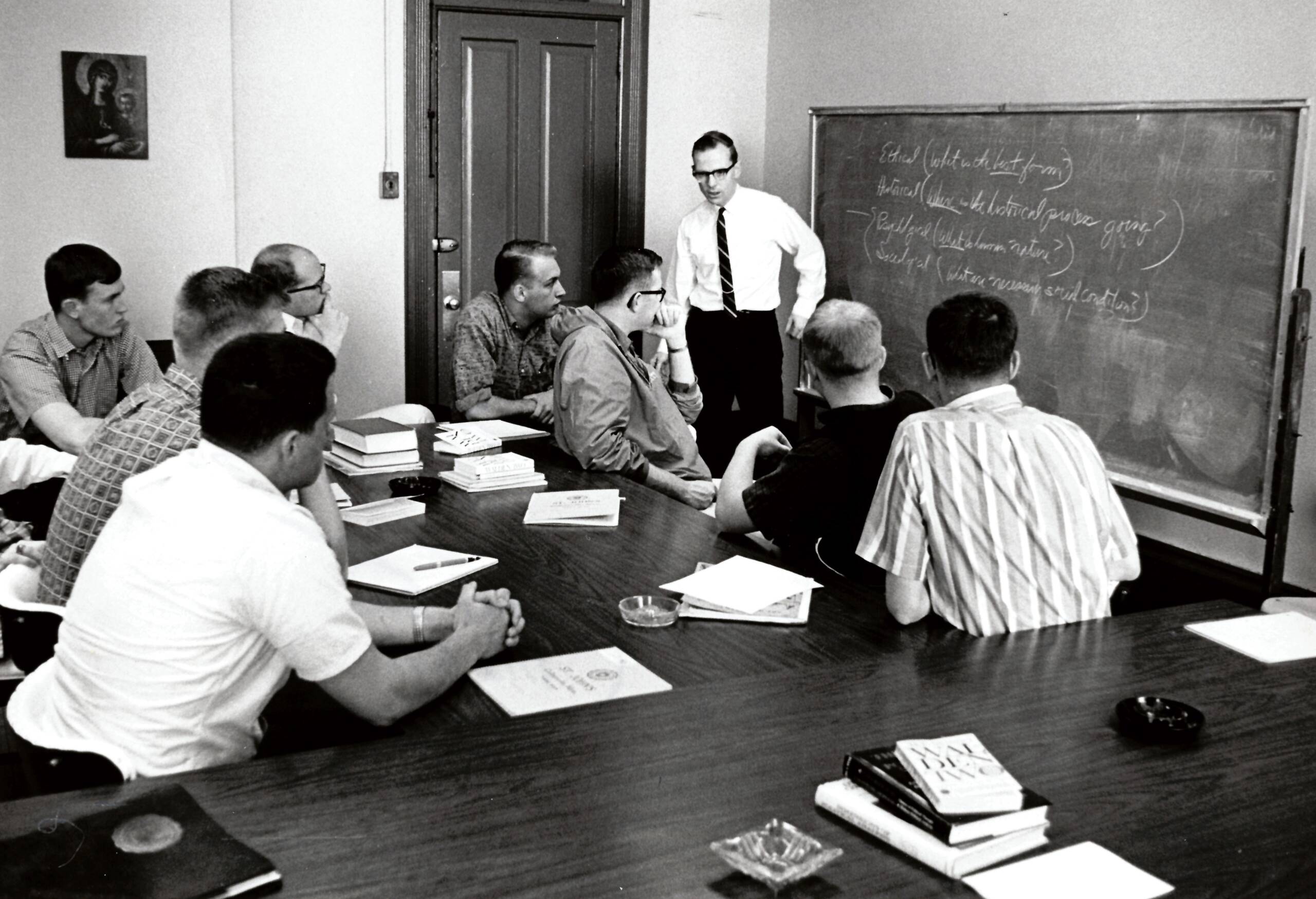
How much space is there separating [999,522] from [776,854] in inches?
43.5

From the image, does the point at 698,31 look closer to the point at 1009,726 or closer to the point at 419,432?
the point at 419,432

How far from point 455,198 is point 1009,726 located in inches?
189

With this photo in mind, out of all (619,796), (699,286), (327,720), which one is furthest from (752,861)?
(699,286)

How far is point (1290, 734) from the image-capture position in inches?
76.0

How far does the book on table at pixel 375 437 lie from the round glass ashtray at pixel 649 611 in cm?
146

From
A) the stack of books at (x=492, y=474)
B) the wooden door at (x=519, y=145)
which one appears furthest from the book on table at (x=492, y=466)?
the wooden door at (x=519, y=145)

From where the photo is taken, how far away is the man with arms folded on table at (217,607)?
178 cm

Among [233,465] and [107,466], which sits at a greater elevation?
[233,465]

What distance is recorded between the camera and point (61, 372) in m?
4.18

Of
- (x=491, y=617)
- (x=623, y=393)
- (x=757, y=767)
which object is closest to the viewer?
(x=757, y=767)

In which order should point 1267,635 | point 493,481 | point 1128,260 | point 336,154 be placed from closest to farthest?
point 1267,635
point 493,481
point 1128,260
point 336,154

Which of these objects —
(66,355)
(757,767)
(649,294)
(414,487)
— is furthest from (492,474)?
(757,767)

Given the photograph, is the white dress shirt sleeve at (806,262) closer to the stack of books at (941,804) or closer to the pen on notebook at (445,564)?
the pen on notebook at (445,564)

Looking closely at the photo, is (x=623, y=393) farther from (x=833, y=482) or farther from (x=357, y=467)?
(x=833, y=482)
